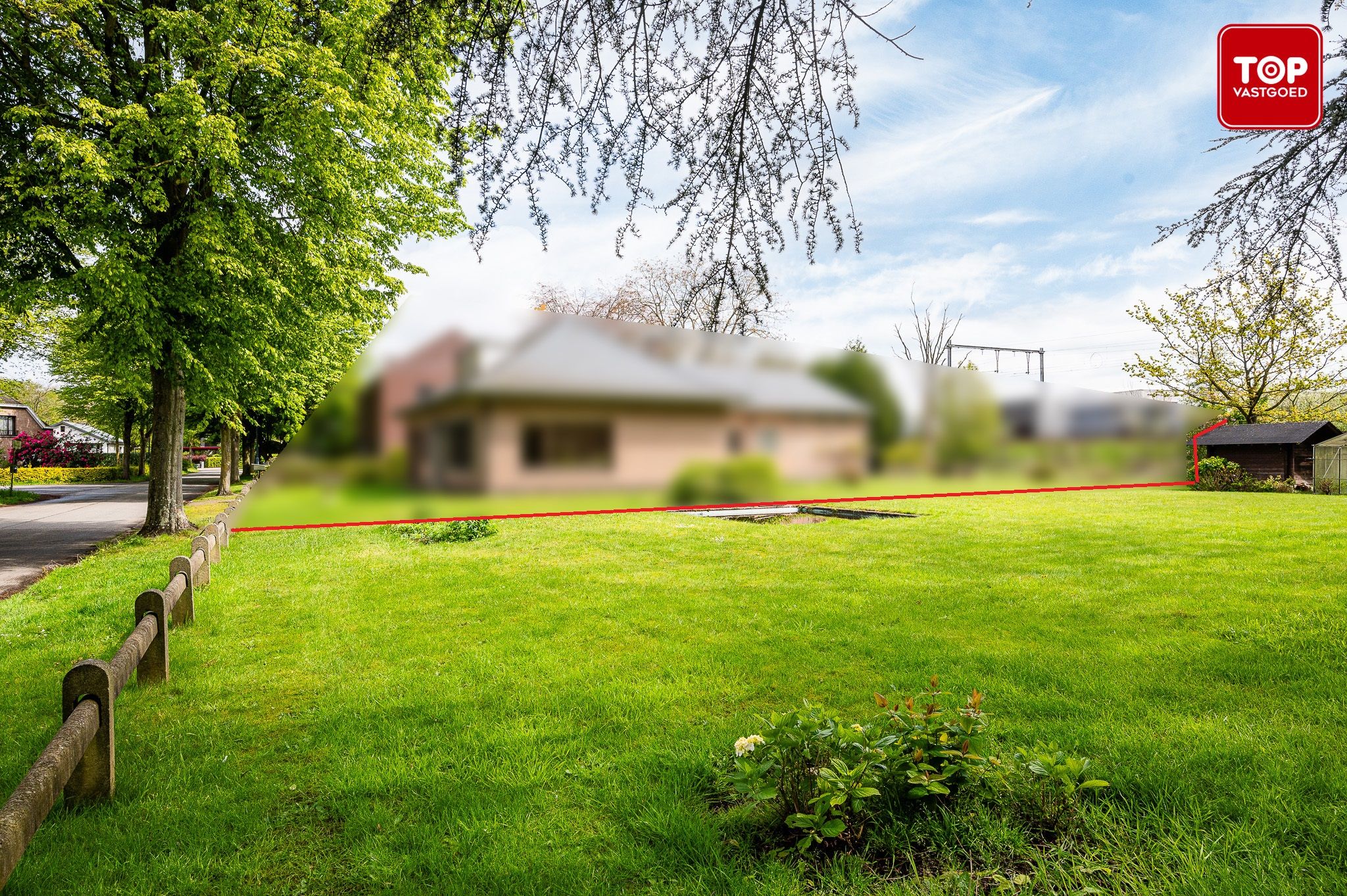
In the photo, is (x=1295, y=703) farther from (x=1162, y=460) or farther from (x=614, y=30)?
(x=614, y=30)

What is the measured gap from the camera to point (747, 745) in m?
3.29

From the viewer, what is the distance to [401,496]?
1.07 m

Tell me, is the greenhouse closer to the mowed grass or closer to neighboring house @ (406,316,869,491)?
the mowed grass

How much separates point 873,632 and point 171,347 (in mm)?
12591

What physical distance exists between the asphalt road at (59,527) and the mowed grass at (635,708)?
217 cm

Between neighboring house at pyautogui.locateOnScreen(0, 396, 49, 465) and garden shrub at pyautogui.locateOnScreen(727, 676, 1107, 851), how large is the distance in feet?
237

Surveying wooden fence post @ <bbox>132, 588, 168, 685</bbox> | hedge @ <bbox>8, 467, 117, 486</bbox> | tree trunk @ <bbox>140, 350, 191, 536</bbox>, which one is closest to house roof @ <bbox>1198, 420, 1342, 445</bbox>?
wooden fence post @ <bbox>132, 588, 168, 685</bbox>

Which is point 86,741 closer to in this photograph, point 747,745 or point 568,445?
point 747,745

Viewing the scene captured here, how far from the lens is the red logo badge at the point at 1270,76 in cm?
390


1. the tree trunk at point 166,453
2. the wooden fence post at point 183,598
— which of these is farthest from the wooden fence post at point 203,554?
the tree trunk at point 166,453

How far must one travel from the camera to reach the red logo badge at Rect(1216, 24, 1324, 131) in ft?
12.8

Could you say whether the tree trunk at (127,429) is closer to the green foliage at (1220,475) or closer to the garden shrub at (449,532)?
the garden shrub at (449,532)

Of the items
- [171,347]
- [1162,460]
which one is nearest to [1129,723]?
[1162,460]

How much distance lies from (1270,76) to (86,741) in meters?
7.14
